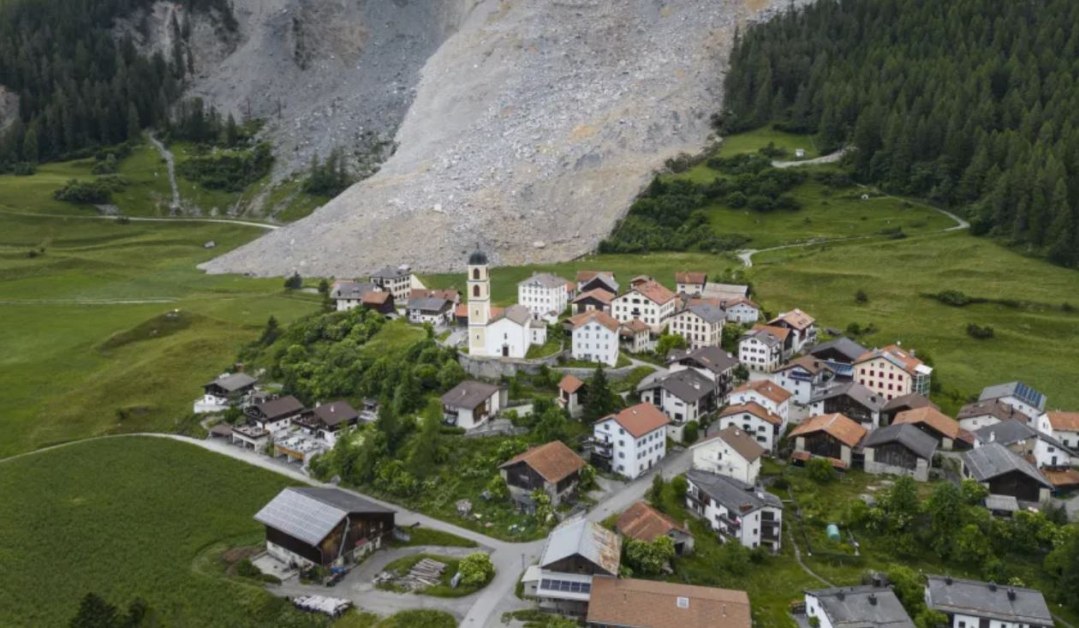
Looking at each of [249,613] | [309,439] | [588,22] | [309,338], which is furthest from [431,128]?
[249,613]

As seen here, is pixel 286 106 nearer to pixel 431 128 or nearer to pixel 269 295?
pixel 431 128

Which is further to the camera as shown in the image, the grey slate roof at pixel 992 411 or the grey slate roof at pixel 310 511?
the grey slate roof at pixel 992 411

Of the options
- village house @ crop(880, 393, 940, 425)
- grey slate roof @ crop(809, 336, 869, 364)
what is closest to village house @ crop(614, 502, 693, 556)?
village house @ crop(880, 393, 940, 425)

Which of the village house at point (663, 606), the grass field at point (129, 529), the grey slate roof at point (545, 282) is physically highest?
the grey slate roof at point (545, 282)

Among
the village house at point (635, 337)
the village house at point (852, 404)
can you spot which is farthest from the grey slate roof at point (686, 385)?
the village house at point (635, 337)

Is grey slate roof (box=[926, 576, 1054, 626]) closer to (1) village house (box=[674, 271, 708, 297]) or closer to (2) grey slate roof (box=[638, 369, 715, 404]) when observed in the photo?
(2) grey slate roof (box=[638, 369, 715, 404])

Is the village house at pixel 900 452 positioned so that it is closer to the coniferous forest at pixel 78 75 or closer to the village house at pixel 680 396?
the village house at pixel 680 396
